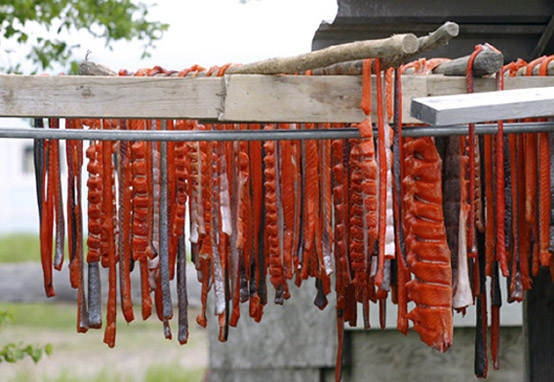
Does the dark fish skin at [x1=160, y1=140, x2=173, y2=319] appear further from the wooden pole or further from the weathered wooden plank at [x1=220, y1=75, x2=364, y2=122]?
the wooden pole

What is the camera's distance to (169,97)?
6.97 ft

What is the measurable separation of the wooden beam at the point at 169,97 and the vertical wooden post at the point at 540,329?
5.83 ft

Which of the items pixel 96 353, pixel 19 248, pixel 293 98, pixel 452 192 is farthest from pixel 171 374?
pixel 293 98

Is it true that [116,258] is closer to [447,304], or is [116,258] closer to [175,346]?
[447,304]

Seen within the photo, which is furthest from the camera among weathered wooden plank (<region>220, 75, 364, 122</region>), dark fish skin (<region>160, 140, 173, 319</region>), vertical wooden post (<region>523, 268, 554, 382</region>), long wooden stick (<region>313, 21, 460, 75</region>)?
vertical wooden post (<region>523, 268, 554, 382</region>)

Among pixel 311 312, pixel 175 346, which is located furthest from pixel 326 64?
pixel 175 346

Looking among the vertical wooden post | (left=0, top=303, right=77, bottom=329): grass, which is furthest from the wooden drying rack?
(left=0, top=303, right=77, bottom=329): grass

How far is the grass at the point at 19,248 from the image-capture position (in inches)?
445

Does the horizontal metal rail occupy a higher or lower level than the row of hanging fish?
higher

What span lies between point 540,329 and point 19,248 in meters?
9.31

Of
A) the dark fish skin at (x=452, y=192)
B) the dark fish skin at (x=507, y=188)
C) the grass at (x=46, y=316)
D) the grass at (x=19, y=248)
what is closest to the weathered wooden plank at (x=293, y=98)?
the dark fish skin at (x=452, y=192)

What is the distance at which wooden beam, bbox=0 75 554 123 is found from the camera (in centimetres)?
211

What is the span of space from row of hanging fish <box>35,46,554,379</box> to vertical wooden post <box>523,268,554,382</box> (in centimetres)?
105

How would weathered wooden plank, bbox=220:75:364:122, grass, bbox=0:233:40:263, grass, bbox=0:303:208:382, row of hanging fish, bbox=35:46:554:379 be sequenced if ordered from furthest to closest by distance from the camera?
grass, bbox=0:233:40:263 → grass, bbox=0:303:208:382 → row of hanging fish, bbox=35:46:554:379 → weathered wooden plank, bbox=220:75:364:122
